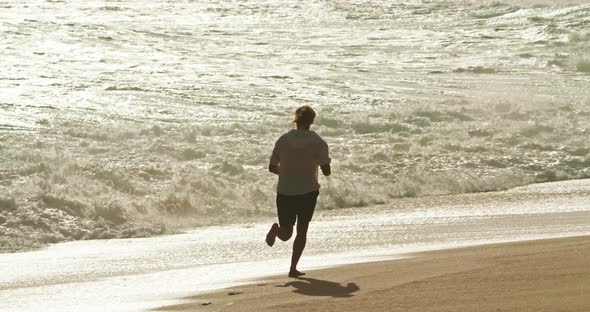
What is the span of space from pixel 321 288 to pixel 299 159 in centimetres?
123

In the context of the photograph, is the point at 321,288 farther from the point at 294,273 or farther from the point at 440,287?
the point at 440,287

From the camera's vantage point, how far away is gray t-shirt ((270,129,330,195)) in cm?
961

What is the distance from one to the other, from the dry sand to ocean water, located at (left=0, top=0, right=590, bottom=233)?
550 centimetres

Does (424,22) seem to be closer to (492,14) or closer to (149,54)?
(492,14)

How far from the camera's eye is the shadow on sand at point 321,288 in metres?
8.41

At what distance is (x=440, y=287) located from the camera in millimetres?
8180

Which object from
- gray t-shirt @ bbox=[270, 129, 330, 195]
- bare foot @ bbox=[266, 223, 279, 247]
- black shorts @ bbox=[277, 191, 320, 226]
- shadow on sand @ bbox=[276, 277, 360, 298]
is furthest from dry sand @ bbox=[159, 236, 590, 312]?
gray t-shirt @ bbox=[270, 129, 330, 195]

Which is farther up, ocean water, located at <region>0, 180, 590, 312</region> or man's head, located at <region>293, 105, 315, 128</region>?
man's head, located at <region>293, 105, 315, 128</region>

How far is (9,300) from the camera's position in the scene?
925 cm

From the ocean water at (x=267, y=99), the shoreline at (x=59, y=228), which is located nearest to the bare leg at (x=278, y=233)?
the shoreline at (x=59, y=228)

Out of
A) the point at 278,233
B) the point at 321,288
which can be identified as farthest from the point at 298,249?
the point at 321,288

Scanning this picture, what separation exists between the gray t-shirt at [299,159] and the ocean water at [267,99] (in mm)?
4968

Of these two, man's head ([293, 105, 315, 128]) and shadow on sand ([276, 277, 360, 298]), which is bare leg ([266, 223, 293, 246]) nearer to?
shadow on sand ([276, 277, 360, 298])

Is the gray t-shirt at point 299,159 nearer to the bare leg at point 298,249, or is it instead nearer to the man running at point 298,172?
the man running at point 298,172
